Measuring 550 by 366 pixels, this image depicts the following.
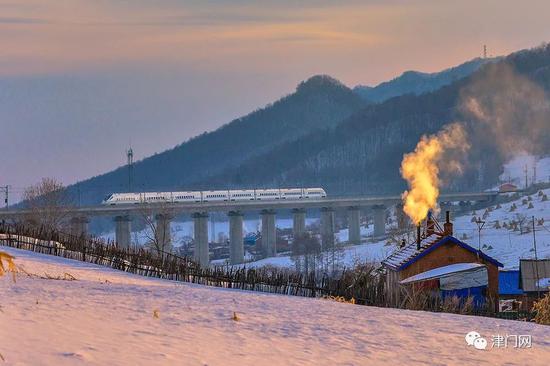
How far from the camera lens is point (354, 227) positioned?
412 ft

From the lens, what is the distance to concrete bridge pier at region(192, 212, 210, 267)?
114 meters

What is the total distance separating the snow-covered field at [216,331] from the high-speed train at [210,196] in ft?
310

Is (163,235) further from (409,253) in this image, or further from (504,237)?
(409,253)

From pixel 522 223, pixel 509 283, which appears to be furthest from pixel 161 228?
pixel 509 283

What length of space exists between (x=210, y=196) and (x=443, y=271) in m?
97.3

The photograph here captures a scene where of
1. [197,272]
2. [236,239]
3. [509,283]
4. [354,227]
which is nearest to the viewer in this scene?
[197,272]

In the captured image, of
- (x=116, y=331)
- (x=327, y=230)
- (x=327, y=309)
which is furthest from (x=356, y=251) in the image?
(x=116, y=331)

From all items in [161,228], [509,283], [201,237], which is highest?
[161,228]

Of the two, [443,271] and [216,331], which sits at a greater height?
[443,271]

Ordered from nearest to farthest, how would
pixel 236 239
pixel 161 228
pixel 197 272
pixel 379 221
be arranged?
pixel 197 272 < pixel 161 228 < pixel 236 239 < pixel 379 221

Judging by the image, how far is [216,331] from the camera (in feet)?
47.1

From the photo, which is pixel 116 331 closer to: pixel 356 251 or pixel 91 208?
pixel 356 251

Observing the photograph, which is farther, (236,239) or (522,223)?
(236,239)

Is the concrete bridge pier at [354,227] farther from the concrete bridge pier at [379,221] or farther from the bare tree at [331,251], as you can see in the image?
the concrete bridge pier at [379,221]
